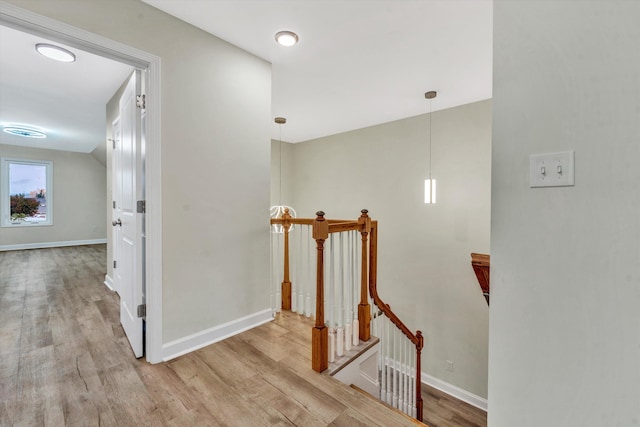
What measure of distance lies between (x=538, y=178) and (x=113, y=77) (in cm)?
372

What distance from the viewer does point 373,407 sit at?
1508mm

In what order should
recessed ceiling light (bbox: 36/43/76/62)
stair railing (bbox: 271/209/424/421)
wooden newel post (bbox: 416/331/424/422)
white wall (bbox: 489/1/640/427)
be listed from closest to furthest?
white wall (bbox: 489/1/640/427) → stair railing (bbox: 271/209/424/421) → recessed ceiling light (bbox: 36/43/76/62) → wooden newel post (bbox: 416/331/424/422)

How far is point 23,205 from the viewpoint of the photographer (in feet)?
20.8

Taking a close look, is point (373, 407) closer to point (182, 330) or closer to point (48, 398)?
point (182, 330)

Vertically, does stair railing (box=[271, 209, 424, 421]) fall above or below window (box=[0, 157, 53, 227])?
below

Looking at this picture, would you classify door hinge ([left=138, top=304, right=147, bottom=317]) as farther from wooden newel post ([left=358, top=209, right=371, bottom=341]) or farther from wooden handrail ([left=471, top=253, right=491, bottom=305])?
wooden handrail ([left=471, top=253, right=491, bottom=305])

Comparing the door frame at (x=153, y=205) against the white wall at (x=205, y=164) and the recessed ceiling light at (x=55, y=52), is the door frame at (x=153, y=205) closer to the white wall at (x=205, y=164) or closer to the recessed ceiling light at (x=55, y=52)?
the white wall at (x=205, y=164)

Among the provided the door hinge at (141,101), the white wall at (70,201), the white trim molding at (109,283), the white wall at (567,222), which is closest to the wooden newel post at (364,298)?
the white wall at (567,222)

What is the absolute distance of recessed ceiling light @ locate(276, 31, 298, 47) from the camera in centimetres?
208

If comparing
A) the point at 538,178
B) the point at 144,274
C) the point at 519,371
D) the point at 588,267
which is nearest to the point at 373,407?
the point at 519,371

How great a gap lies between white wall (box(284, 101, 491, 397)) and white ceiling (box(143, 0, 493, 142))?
0.59 m

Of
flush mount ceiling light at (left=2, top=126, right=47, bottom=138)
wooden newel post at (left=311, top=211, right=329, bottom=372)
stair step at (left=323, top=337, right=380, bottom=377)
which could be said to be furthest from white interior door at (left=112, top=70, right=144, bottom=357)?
flush mount ceiling light at (left=2, top=126, right=47, bottom=138)

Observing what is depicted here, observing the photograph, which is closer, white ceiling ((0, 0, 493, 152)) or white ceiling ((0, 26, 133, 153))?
white ceiling ((0, 0, 493, 152))

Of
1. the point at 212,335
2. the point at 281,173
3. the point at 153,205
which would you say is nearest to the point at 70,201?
the point at 281,173
